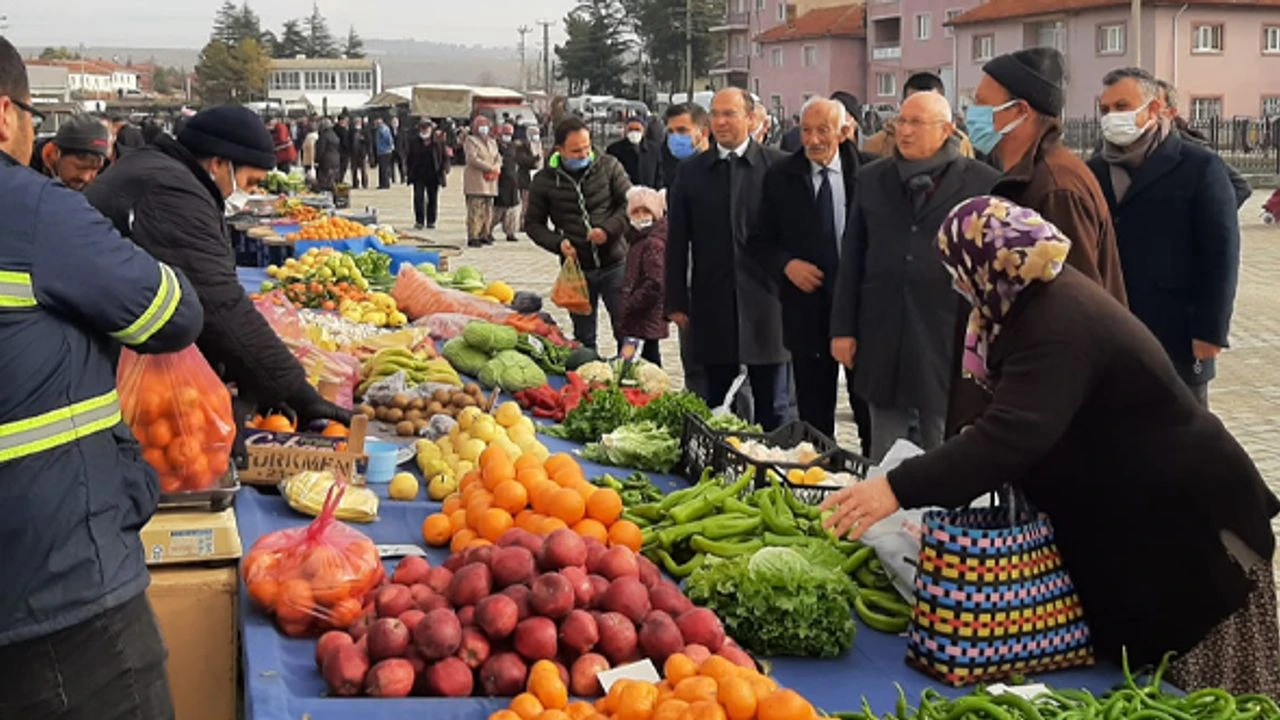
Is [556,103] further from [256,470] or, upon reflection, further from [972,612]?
[972,612]

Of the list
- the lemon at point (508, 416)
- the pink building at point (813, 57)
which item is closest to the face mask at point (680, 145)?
the lemon at point (508, 416)

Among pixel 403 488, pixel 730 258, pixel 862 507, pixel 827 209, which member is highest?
pixel 827 209

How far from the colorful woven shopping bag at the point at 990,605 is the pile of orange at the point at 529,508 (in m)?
1.06

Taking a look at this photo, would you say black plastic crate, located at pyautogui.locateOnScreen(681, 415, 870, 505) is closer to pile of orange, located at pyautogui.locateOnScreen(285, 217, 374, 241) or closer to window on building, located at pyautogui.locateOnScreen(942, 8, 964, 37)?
pile of orange, located at pyautogui.locateOnScreen(285, 217, 374, 241)

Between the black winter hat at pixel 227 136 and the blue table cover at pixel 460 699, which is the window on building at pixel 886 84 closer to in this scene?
the black winter hat at pixel 227 136

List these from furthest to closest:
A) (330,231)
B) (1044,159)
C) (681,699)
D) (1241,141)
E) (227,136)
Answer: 1. (1241,141)
2. (330,231)
3. (1044,159)
4. (227,136)
5. (681,699)

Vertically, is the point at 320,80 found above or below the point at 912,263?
above

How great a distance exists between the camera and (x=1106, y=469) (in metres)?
3.73

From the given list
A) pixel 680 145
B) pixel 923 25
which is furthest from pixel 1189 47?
pixel 680 145

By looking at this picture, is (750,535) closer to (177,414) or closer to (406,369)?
(177,414)

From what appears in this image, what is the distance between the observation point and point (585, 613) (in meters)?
3.65

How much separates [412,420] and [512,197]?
1690cm

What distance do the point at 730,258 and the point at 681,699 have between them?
4.79m

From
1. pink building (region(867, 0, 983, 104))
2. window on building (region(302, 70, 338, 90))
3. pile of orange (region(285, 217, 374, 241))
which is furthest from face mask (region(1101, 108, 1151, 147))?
window on building (region(302, 70, 338, 90))
